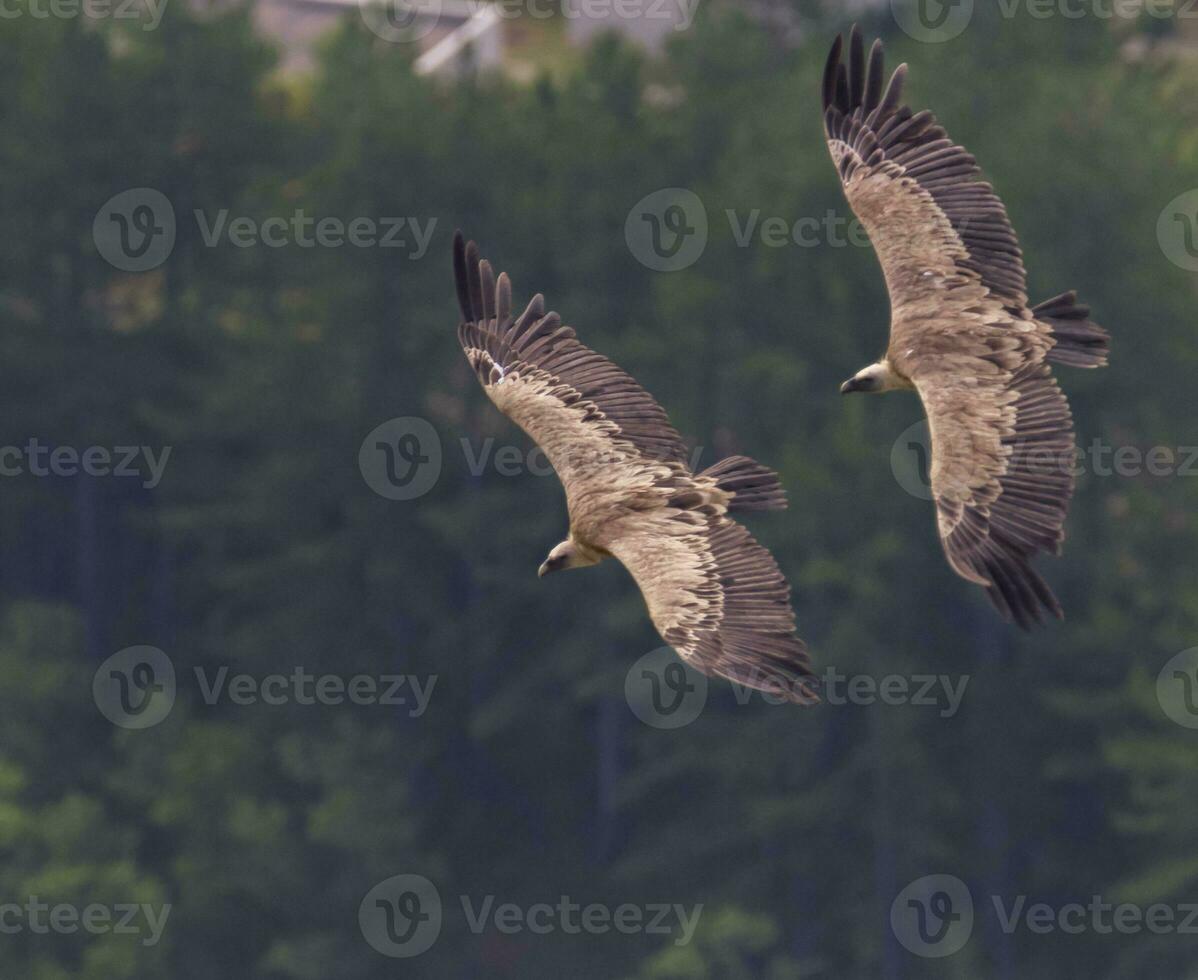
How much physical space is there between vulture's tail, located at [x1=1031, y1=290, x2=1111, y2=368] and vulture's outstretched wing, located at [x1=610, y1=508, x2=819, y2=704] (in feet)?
9.61

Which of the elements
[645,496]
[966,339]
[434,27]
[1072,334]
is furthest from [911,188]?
[434,27]

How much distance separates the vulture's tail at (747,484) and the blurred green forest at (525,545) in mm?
33421

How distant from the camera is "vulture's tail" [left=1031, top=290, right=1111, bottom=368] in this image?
20.6m

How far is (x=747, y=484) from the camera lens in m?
20.6

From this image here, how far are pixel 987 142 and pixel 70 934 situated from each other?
26114 mm

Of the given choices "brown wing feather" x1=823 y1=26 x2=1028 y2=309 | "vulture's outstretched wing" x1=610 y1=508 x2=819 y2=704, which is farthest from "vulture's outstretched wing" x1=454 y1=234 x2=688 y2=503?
"brown wing feather" x1=823 y1=26 x2=1028 y2=309

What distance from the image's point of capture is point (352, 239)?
60.1 m

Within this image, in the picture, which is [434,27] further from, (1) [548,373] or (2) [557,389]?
(2) [557,389]

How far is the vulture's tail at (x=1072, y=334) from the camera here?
2061 cm

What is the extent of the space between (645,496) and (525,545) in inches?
1478

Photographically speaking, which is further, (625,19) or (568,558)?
(625,19)

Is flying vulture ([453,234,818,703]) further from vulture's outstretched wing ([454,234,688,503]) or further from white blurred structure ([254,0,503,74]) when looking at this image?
white blurred structure ([254,0,503,74])

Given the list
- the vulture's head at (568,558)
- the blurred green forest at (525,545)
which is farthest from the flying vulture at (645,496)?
the blurred green forest at (525,545)

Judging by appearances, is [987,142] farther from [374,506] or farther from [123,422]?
[123,422]
